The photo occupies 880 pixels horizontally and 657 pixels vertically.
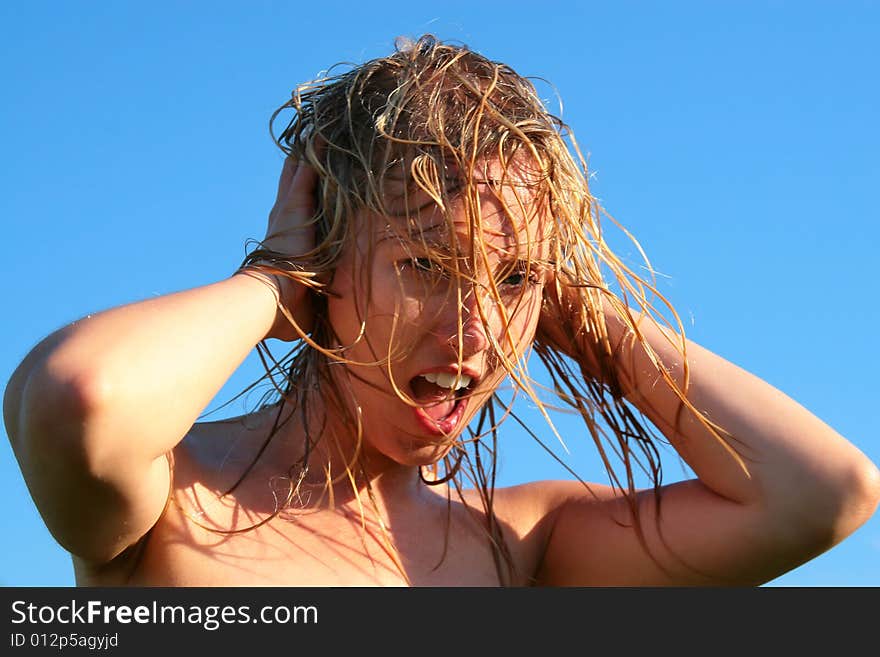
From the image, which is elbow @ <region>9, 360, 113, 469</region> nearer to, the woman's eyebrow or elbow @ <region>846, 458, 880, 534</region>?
the woman's eyebrow

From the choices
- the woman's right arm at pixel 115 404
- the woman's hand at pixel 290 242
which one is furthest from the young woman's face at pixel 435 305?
the woman's right arm at pixel 115 404

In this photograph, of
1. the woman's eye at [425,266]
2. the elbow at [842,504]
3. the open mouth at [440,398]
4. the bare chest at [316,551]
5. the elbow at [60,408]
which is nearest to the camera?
the elbow at [60,408]

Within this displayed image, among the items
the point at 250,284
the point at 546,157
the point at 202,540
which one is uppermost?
the point at 546,157

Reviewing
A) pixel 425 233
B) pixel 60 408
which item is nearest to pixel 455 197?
pixel 425 233

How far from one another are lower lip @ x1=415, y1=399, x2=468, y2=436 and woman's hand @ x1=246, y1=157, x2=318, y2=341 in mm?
373

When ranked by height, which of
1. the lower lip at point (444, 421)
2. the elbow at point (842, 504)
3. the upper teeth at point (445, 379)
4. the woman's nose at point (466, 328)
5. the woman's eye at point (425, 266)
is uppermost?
the woman's eye at point (425, 266)

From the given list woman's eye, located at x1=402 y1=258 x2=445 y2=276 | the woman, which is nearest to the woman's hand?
the woman

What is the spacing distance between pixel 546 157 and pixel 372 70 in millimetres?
556

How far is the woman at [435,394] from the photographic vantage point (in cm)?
272

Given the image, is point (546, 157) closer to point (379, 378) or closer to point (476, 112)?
point (476, 112)

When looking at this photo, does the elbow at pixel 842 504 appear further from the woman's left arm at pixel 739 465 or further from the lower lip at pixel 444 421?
the lower lip at pixel 444 421

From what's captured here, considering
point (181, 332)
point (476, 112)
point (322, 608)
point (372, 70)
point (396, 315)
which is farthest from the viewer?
point (372, 70)

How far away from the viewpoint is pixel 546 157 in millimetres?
3059

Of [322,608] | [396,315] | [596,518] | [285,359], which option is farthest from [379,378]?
[596,518]
